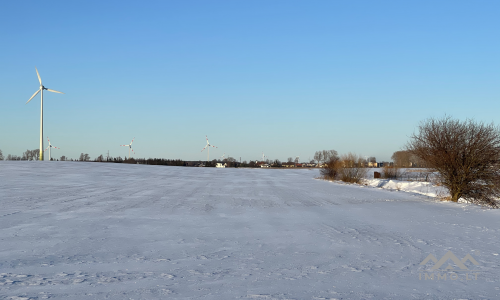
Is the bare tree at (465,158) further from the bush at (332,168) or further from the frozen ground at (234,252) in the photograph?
the bush at (332,168)

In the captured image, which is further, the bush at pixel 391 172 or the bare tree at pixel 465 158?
the bush at pixel 391 172

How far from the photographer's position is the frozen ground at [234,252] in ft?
14.1

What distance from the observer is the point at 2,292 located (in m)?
4.06

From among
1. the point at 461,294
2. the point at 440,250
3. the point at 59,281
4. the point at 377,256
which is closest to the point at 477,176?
the point at 440,250

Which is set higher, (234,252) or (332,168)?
(332,168)

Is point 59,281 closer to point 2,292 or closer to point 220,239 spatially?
point 2,292

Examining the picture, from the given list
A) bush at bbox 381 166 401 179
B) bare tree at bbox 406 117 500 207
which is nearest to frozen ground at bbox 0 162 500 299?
bare tree at bbox 406 117 500 207

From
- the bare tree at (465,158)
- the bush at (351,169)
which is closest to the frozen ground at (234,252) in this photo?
the bare tree at (465,158)

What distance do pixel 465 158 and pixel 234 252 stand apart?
41.4ft

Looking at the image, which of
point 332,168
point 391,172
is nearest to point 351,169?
point 332,168

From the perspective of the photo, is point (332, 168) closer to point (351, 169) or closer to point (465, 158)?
point (351, 169)

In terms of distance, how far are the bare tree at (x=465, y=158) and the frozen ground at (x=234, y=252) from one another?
4.15 m

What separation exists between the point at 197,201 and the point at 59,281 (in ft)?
29.2

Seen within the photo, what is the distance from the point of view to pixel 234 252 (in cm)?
608
